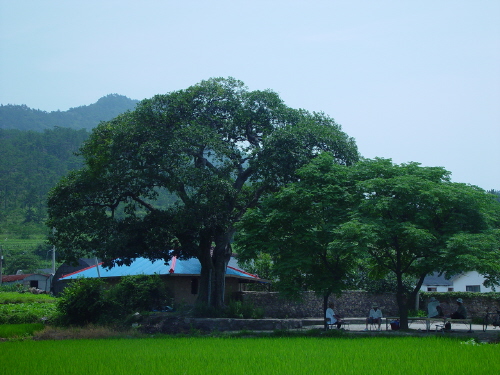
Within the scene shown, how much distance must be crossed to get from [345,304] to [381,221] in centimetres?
1527

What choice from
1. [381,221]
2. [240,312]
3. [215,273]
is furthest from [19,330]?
[381,221]

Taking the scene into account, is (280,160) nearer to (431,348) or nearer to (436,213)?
(436,213)

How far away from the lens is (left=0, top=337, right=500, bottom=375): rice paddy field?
456 inches

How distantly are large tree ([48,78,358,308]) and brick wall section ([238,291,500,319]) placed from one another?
168 inches

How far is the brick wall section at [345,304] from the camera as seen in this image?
3006 cm

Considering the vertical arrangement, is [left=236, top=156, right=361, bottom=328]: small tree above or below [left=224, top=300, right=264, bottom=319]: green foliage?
above

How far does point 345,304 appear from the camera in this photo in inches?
1297

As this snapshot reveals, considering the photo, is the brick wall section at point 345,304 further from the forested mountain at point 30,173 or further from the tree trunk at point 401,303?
the forested mountain at point 30,173

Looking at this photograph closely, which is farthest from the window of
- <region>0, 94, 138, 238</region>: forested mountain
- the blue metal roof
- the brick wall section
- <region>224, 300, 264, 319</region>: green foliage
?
<region>0, 94, 138, 238</region>: forested mountain

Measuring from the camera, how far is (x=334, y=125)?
89.7ft

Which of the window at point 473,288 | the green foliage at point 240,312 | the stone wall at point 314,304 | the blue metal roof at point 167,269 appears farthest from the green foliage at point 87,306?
the window at point 473,288

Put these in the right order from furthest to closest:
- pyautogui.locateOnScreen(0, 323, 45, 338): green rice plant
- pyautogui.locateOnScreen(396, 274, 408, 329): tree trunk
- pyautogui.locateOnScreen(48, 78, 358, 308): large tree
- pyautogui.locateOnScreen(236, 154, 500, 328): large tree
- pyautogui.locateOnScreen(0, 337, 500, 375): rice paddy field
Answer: pyautogui.locateOnScreen(48, 78, 358, 308): large tree → pyautogui.locateOnScreen(396, 274, 408, 329): tree trunk → pyautogui.locateOnScreen(0, 323, 45, 338): green rice plant → pyautogui.locateOnScreen(236, 154, 500, 328): large tree → pyautogui.locateOnScreen(0, 337, 500, 375): rice paddy field

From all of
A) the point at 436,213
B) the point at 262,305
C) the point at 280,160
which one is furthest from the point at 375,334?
the point at 262,305

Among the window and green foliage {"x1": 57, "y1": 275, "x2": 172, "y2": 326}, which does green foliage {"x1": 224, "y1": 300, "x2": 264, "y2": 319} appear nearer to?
green foliage {"x1": 57, "y1": 275, "x2": 172, "y2": 326}
